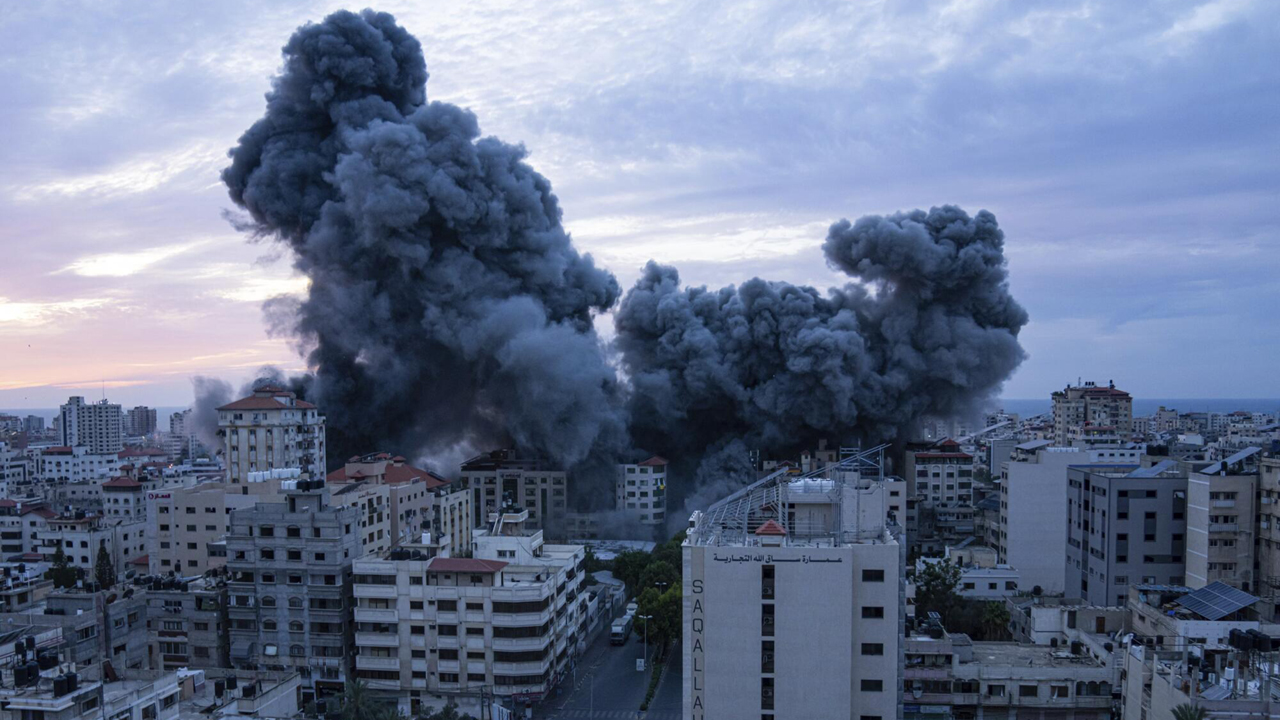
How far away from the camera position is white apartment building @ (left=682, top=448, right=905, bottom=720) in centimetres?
1991

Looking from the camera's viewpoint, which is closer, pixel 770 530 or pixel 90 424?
pixel 770 530

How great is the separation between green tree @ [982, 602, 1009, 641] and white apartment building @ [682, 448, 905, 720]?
581 inches

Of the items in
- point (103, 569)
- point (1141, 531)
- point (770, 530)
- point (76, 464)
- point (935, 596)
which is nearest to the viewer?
point (770, 530)

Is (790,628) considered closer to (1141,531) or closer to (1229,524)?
(1229,524)

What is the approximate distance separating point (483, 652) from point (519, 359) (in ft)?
93.5

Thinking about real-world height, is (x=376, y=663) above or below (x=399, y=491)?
below

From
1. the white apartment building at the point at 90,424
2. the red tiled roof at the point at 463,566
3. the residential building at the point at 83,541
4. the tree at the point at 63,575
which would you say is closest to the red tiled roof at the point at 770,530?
the red tiled roof at the point at 463,566

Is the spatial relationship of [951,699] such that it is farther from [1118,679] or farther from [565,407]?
[565,407]

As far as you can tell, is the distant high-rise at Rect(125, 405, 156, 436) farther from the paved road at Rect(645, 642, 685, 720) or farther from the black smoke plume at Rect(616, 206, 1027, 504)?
the paved road at Rect(645, 642, 685, 720)

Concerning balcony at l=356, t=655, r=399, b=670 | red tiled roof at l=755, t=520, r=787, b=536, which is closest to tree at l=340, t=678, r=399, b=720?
balcony at l=356, t=655, r=399, b=670

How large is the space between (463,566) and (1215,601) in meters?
20.8

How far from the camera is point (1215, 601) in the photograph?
90.8 feet

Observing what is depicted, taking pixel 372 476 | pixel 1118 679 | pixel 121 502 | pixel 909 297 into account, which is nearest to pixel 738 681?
pixel 1118 679

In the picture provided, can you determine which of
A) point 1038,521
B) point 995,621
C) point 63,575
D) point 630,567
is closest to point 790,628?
point 995,621
